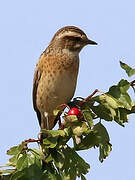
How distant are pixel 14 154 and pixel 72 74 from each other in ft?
11.1

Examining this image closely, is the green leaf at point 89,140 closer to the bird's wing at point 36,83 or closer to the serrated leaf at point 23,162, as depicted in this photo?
the serrated leaf at point 23,162

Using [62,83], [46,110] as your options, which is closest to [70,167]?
[62,83]

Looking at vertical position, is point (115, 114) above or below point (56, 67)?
below

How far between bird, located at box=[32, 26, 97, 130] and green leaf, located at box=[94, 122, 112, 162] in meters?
2.70

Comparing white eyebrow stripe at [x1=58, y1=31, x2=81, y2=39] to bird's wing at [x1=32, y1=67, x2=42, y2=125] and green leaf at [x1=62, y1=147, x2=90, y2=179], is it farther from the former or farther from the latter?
green leaf at [x1=62, y1=147, x2=90, y2=179]

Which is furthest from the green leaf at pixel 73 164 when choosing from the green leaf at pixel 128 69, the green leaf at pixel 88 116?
the green leaf at pixel 128 69

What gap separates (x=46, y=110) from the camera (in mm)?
8797

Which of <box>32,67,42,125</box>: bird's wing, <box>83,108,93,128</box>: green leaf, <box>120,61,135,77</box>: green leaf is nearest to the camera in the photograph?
<box>83,108,93,128</box>: green leaf

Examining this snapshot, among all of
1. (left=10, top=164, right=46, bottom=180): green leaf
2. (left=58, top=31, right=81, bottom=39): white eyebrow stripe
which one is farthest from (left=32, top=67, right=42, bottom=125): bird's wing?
(left=10, top=164, right=46, bottom=180): green leaf

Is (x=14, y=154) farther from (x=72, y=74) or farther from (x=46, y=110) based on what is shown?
(x=46, y=110)

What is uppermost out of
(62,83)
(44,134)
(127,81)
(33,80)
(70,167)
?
(33,80)

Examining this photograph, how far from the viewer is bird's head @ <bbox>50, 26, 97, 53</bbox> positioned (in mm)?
8312

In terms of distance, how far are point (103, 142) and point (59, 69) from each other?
2.93 m

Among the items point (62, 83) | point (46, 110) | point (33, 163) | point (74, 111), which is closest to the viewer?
point (33, 163)
